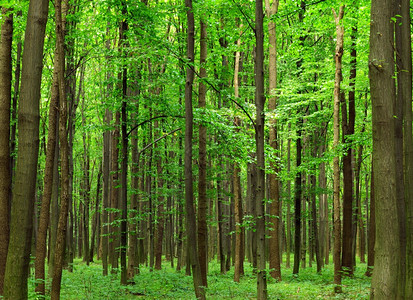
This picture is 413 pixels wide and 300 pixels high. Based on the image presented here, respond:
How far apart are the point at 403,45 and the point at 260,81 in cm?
330

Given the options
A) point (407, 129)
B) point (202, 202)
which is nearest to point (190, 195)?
point (202, 202)

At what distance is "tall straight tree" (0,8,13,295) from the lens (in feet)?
32.5

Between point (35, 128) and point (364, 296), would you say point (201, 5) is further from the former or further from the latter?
point (364, 296)

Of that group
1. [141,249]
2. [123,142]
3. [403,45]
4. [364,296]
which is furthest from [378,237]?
[141,249]

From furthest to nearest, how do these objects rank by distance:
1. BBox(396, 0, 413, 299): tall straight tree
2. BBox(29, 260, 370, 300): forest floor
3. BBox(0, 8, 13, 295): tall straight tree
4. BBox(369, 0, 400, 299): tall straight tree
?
BBox(29, 260, 370, 300): forest floor
BBox(0, 8, 13, 295): tall straight tree
BBox(396, 0, 413, 299): tall straight tree
BBox(369, 0, 400, 299): tall straight tree

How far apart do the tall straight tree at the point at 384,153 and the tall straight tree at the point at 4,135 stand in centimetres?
863

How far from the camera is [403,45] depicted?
8.63 meters

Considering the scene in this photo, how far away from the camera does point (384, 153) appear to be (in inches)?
233

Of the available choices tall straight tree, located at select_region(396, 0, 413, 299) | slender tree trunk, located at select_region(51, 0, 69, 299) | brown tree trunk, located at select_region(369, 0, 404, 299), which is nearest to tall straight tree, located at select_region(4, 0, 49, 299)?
slender tree trunk, located at select_region(51, 0, 69, 299)

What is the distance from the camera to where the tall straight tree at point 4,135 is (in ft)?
32.5

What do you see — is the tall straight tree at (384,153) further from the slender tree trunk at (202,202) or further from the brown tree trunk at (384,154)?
the slender tree trunk at (202,202)

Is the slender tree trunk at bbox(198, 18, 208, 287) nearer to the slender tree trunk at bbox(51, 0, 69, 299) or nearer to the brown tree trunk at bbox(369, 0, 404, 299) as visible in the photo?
the slender tree trunk at bbox(51, 0, 69, 299)

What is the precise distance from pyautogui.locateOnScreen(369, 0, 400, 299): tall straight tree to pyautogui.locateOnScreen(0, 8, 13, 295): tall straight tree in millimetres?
8630

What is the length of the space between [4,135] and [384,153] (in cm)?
902
